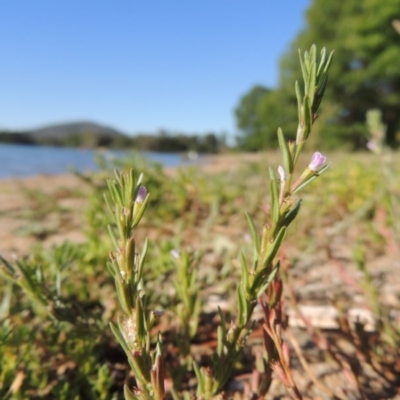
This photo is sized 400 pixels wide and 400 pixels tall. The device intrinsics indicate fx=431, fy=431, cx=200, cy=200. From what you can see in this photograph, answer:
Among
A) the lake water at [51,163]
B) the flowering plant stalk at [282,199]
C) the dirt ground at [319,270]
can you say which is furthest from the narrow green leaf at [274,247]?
the lake water at [51,163]

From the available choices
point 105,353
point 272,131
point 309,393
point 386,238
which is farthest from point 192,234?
point 272,131

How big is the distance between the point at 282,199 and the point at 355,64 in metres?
24.3

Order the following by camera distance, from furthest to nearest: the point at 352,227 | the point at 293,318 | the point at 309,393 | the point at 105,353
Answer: the point at 352,227 < the point at 293,318 < the point at 105,353 < the point at 309,393

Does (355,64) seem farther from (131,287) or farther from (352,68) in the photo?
(131,287)

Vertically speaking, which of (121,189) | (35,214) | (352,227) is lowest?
(35,214)

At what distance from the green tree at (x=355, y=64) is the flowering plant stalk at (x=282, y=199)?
1922 cm

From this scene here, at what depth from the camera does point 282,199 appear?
0.57m

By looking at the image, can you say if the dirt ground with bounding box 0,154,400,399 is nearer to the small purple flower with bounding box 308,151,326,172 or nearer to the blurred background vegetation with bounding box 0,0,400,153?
the small purple flower with bounding box 308,151,326,172

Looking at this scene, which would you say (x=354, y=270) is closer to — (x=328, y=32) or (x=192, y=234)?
(x=192, y=234)

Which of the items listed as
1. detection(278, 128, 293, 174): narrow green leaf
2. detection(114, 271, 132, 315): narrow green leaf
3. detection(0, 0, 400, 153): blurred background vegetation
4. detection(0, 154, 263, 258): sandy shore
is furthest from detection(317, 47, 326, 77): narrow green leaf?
detection(0, 0, 400, 153): blurred background vegetation

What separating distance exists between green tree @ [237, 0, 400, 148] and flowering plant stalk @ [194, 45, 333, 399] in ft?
63.0

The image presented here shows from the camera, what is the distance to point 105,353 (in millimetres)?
1067

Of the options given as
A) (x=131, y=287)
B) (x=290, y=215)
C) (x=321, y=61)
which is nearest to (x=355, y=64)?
(x=321, y=61)

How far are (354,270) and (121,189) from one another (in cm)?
140
